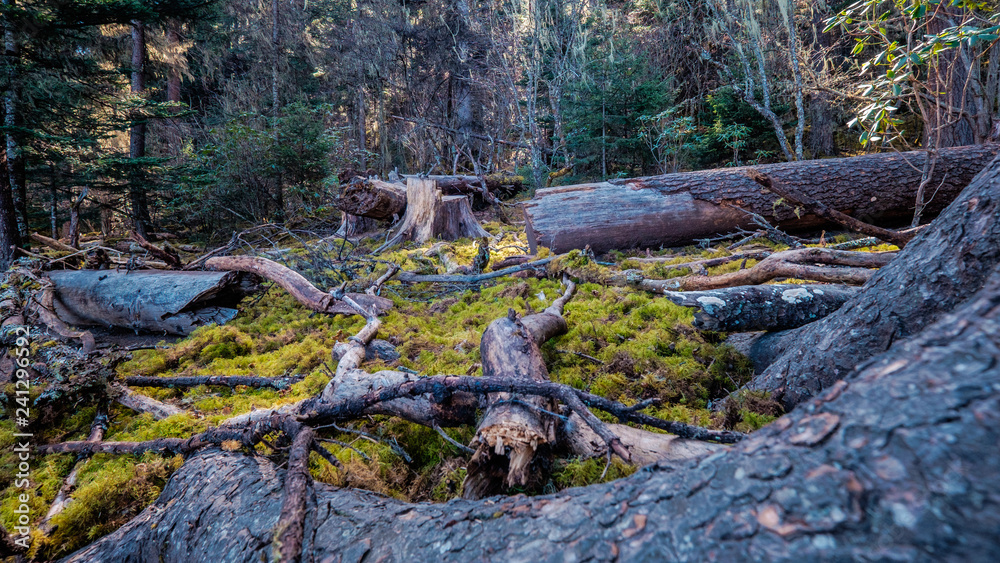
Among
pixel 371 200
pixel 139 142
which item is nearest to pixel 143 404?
pixel 371 200

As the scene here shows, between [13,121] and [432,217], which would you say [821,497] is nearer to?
[432,217]

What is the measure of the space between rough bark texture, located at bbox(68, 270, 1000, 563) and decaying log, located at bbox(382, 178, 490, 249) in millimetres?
7492

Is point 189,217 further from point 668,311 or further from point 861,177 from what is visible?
point 861,177

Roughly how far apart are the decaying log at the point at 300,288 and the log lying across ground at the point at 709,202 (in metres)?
2.66

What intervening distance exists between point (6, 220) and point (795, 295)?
1087cm

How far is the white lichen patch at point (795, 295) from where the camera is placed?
2.80 meters

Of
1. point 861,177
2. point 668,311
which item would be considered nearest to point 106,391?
Answer: point 668,311

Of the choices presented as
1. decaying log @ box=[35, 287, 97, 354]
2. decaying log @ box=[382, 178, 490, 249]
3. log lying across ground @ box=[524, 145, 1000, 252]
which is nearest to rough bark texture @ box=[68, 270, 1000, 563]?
decaying log @ box=[35, 287, 97, 354]

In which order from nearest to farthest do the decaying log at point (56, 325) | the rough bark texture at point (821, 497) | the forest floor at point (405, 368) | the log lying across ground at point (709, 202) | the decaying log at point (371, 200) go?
the rough bark texture at point (821, 497) → the forest floor at point (405, 368) → the decaying log at point (56, 325) → the log lying across ground at point (709, 202) → the decaying log at point (371, 200)

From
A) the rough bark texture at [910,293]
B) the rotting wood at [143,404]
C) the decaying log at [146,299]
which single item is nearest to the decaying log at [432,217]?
the decaying log at [146,299]

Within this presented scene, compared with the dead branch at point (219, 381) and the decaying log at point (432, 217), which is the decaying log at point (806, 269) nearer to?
the dead branch at point (219, 381)

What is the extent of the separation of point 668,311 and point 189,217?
1140cm

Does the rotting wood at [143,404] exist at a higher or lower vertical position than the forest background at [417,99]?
lower

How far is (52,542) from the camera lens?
173cm
